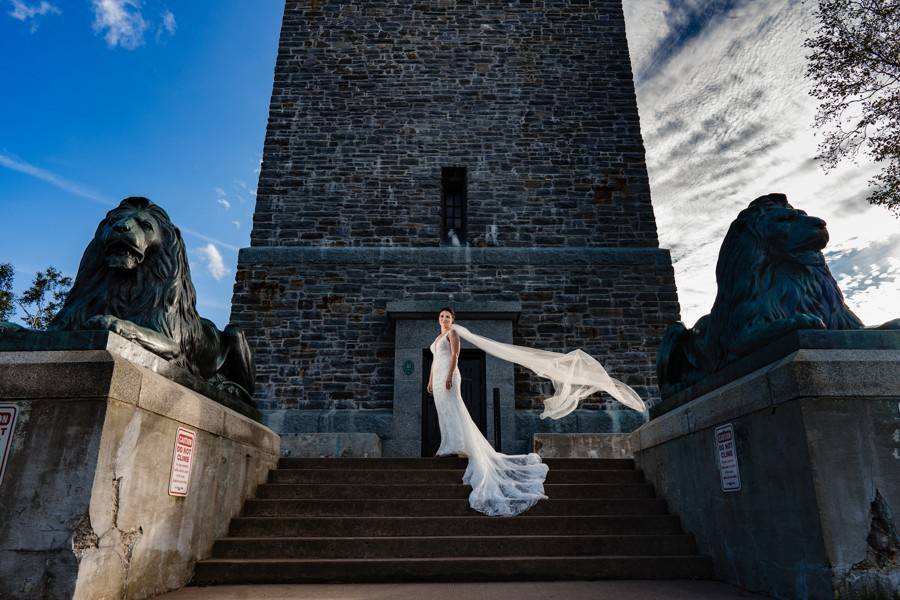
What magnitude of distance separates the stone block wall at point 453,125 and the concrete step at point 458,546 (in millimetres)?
7317

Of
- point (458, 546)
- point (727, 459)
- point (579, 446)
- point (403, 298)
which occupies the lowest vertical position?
point (458, 546)

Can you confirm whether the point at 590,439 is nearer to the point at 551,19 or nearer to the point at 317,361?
the point at 317,361

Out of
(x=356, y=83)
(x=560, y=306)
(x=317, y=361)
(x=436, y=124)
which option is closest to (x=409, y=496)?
(x=317, y=361)

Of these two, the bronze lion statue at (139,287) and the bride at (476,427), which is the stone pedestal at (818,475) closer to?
the bride at (476,427)

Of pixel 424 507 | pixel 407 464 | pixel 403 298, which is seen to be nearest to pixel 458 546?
pixel 424 507

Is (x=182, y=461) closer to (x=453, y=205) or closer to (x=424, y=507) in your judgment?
(x=424, y=507)

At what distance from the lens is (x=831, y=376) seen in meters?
3.07

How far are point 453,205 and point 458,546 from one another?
27.5ft

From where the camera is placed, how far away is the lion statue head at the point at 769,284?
11.7ft

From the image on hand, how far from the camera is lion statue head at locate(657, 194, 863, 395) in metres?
3.57

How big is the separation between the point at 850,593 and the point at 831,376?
1.08m

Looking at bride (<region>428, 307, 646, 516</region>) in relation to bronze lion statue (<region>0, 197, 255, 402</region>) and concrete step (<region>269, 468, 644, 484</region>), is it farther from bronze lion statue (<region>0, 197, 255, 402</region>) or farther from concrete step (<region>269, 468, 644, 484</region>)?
bronze lion statue (<region>0, 197, 255, 402</region>)

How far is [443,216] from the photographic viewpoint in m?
11.7


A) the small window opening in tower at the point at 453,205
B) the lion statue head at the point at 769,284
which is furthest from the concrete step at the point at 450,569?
the small window opening in tower at the point at 453,205
